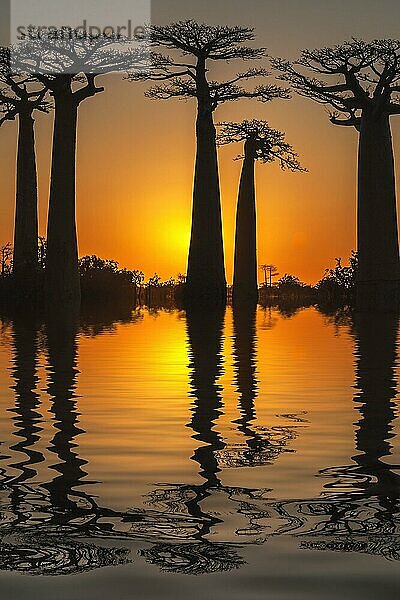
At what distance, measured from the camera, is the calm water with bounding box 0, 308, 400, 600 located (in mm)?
3613

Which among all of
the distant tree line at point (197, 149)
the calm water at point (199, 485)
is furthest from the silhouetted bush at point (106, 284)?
the calm water at point (199, 485)

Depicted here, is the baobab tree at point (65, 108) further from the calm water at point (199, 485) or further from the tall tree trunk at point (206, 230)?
the calm water at point (199, 485)

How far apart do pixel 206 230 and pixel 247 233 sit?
10.3 m

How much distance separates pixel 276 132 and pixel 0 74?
1403 centimetres

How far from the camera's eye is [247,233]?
4912 centimetres

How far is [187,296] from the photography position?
38.6 m

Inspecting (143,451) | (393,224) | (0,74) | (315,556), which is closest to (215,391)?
(143,451)

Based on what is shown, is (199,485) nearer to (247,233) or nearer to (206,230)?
(206,230)

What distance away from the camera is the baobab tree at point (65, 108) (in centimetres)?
3394

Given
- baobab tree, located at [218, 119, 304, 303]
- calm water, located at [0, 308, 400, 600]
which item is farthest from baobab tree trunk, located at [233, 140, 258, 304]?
calm water, located at [0, 308, 400, 600]

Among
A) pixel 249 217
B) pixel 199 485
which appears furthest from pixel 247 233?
pixel 199 485

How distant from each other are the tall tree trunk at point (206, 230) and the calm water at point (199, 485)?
88.8 feet

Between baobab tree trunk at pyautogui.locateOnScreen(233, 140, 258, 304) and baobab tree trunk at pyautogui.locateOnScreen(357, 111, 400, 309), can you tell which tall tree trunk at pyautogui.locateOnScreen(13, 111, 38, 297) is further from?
baobab tree trunk at pyautogui.locateOnScreen(357, 111, 400, 309)

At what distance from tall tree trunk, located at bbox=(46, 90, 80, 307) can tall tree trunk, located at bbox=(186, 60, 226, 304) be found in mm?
5362
